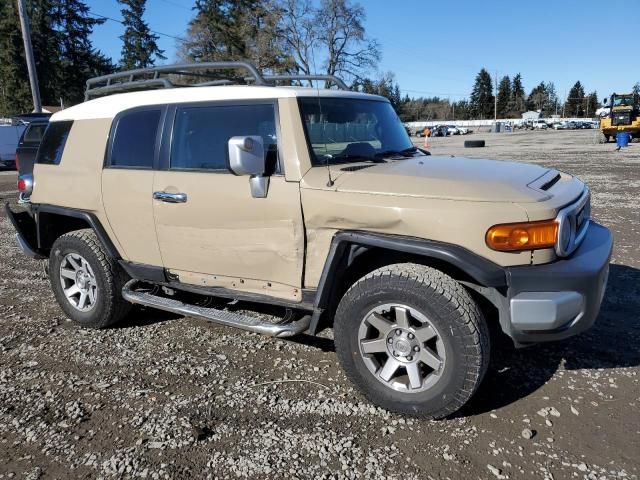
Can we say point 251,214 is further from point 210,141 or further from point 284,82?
point 284,82

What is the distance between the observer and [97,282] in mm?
4297

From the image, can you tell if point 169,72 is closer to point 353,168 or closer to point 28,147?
point 353,168

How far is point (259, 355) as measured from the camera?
391 cm

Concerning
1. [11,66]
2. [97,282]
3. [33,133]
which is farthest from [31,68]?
[11,66]

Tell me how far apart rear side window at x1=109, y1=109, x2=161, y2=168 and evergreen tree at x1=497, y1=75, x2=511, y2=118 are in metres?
138

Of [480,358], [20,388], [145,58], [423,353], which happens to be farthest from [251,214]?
[145,58]

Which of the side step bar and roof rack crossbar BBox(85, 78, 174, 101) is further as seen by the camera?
roof rack crossbar BBox(85, 78, 174, 101)

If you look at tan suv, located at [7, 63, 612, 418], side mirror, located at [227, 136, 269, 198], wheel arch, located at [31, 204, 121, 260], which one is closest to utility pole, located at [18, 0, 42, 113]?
wheel arch, located at [31, 204, 121, 260]

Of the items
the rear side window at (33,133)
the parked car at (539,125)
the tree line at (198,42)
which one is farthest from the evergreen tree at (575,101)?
the rear side window at (33,133)

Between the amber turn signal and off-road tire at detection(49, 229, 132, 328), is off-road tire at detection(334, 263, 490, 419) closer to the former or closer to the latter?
the amber turn signal

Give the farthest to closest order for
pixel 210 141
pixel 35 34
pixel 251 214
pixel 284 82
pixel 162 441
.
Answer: pixel 35 34 → pixel 284 82 → pixel 210 141 → pixel 251 214 → pixel 162 441

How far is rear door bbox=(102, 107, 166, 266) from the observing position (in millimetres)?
3863

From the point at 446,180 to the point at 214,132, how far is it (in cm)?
170

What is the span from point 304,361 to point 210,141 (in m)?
1.78
